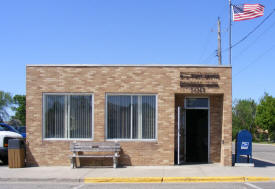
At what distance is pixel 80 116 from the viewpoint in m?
14.0

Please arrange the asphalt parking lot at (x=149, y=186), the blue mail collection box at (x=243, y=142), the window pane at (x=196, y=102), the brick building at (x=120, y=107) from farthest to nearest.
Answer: the window pane at (x=196, y=102) → the blue mail collection box at (x=243, y=142) → the brick building at (x=120, y=107) → the asphalt parking lot at (x=149, y=186)

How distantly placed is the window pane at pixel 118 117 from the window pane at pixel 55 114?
1854 mm

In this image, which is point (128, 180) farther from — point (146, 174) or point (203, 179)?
point (203, 179)

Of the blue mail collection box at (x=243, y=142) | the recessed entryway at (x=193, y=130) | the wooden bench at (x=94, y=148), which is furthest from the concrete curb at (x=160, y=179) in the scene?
the recessed entryway at (x=193, y=130)

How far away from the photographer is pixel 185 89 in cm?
Answer: 1362

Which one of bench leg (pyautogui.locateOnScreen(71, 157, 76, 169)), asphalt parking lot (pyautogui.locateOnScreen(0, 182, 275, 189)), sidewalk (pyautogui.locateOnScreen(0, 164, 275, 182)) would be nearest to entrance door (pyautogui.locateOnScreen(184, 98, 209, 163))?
sidewalk (pyautogui.locateOnScreen(0, 164, 275, 182))

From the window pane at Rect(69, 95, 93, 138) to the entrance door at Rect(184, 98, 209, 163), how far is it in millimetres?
4009

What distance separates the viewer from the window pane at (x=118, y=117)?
13891 mm

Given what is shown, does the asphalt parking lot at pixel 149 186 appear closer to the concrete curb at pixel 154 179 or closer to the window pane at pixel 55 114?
the concrete curb at pixel 154 179

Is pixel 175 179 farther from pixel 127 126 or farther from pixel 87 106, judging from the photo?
pixel 87 106

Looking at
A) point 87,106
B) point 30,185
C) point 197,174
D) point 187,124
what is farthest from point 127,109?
point 30,185

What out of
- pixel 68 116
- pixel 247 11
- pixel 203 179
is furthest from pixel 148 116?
pixel 247 11

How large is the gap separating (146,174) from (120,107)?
3.25 meters

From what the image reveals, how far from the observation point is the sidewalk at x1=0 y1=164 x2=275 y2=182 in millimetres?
10977
